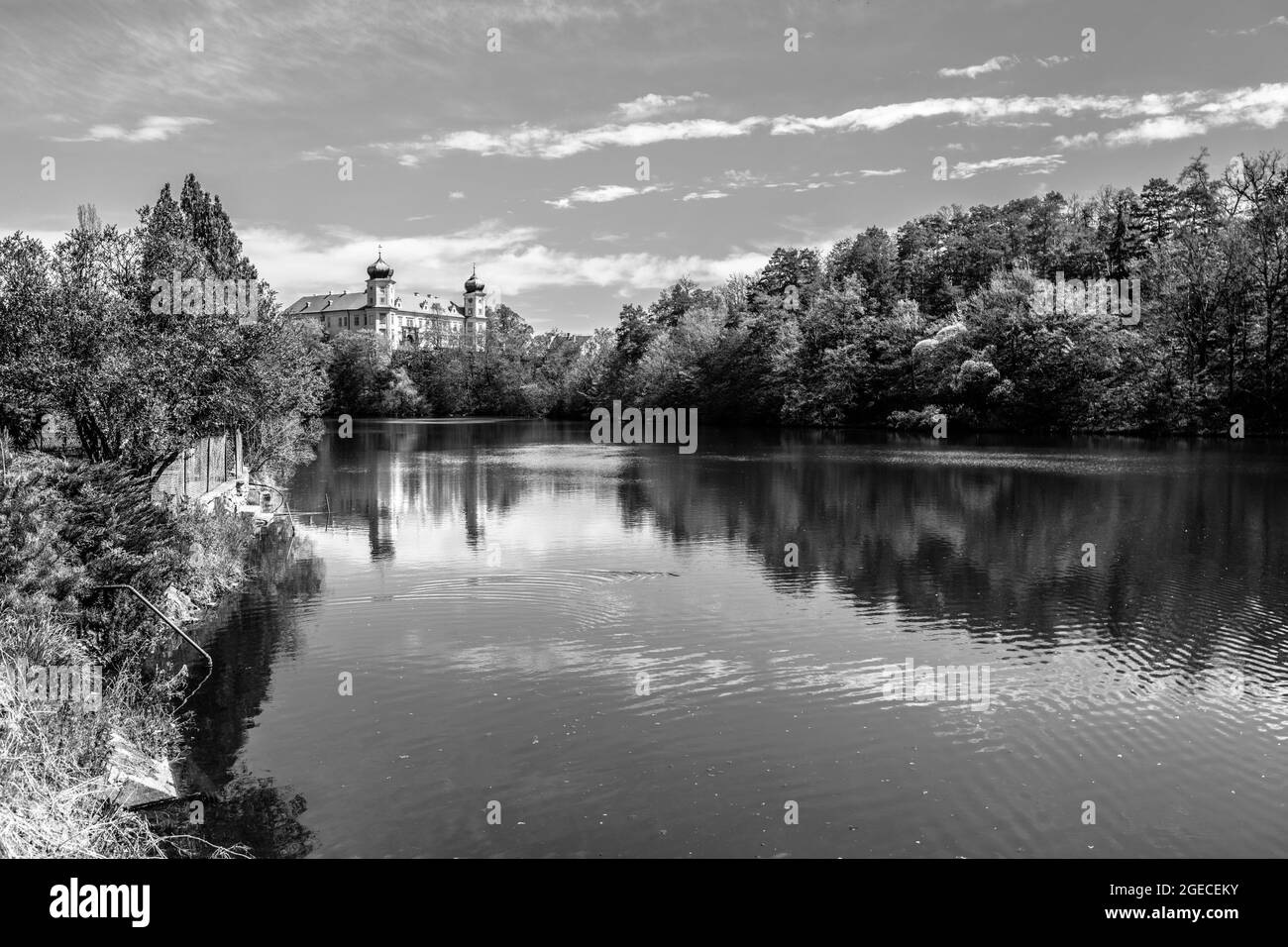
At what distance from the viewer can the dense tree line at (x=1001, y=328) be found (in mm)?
68438

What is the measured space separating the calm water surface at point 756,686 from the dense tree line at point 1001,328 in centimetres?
4124

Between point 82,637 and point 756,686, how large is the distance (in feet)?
34.1

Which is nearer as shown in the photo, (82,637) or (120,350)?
(82,637)

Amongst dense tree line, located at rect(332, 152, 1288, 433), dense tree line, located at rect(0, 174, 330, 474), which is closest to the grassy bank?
dense tree line, located at rect(0, 174, 330, 474)

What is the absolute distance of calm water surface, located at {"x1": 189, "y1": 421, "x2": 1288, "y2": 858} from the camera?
10.8m

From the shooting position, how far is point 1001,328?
7681cm

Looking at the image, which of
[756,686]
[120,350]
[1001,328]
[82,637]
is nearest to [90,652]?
[82,637]

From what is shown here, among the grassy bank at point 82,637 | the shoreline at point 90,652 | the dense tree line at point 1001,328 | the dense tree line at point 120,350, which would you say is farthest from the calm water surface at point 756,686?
the dense tree line at point 1001,328

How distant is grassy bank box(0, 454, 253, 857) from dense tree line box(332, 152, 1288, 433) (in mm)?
68076

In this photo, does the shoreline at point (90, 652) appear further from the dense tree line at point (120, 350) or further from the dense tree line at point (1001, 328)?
the dense tree line at point (1001, 328)

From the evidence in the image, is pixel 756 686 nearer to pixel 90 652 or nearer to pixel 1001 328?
pixel 90 652

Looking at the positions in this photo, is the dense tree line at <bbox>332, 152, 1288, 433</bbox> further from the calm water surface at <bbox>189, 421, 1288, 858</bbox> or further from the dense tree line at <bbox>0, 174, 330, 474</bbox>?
the dense tree line at <bbox>0, 174, 330, 474</bbox>
